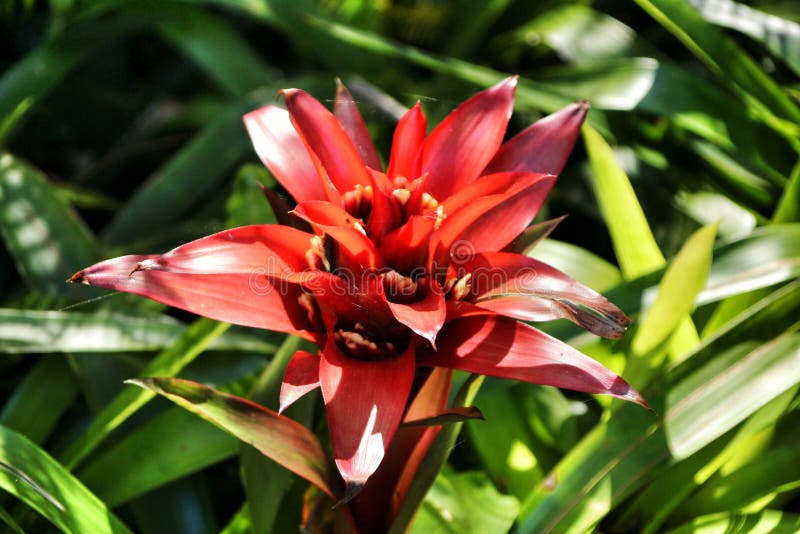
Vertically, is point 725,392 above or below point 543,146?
below

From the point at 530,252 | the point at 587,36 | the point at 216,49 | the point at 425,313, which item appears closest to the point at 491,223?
the point at 425,313

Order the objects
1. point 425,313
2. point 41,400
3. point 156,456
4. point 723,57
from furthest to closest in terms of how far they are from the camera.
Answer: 1. point 723,57
2. point 41,400
3. point 156,456
4. point 425,313

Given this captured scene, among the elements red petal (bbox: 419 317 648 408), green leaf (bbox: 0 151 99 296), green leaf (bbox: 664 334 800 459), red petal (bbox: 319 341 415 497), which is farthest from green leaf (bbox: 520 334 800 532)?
green leaf (bbox: 0 151 99 296)

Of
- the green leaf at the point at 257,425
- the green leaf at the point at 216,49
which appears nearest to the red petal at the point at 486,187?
the green leaf at the point at 257,425

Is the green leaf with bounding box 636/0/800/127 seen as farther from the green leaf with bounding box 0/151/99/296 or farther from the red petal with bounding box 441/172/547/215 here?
the green leaf with bounding box 0/151/99/296

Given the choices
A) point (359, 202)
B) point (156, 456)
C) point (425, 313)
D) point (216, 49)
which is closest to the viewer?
point (425, 313)

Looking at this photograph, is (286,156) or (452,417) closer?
(452,417)

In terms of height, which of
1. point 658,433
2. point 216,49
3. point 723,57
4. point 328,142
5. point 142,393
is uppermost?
point 723,57

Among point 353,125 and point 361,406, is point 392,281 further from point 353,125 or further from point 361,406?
point 353,125
